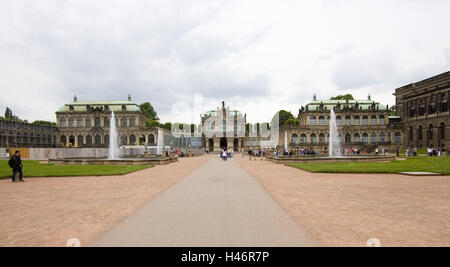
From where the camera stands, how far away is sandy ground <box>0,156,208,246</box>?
6668 millimetres

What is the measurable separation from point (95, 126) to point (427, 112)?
95.0 meters

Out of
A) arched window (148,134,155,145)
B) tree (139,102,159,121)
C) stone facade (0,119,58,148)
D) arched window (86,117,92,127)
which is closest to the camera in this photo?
stone facade (0,119,58,148)

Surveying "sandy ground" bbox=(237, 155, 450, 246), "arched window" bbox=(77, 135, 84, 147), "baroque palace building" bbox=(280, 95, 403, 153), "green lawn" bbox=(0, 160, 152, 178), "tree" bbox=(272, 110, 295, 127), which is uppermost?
"tree" bbox=(272, 110, 295, 127)

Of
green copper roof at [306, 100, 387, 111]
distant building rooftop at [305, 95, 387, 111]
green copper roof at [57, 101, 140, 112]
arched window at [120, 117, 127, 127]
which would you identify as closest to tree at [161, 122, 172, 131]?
green copper roof at [57, 101, 140, 112]

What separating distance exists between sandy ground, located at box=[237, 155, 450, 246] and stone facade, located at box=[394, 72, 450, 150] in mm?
61735

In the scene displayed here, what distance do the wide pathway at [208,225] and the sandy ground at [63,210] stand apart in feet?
2.22

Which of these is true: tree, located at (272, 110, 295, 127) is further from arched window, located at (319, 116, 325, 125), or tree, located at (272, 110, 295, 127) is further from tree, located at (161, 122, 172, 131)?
tree, located at (161, 122, 172, 131)

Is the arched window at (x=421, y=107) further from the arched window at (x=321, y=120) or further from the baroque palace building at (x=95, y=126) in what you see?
the baroque palace building at (x=95, y=126)

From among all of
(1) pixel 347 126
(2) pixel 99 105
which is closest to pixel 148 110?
(2) pixel 99 105

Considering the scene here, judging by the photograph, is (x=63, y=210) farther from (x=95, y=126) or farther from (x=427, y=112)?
(x=95, y=126)

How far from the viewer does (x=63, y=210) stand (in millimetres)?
9289

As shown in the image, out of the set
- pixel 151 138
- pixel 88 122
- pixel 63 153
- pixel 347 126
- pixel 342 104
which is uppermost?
pixel 342 104

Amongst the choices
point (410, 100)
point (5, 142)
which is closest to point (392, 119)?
point (410, 100)

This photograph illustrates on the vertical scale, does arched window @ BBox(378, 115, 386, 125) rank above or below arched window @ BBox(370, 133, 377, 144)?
above
